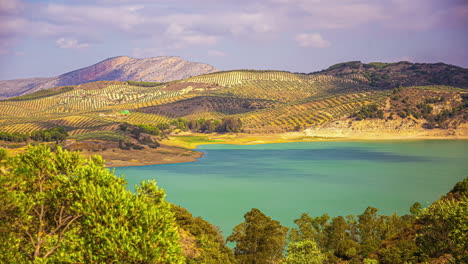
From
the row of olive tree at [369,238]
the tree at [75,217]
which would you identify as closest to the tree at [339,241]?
the row of olive tree at [369,238]

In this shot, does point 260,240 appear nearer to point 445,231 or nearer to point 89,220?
point 445,231

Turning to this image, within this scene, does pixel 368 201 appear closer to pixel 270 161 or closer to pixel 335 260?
pixel 335 260

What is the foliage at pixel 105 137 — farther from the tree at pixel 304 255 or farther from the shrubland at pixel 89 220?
the shrubland at pixel 89 220

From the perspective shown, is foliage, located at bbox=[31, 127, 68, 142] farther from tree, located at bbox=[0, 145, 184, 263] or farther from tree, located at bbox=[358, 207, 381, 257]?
tree, located at bbox=[0, 145, 184, 263]

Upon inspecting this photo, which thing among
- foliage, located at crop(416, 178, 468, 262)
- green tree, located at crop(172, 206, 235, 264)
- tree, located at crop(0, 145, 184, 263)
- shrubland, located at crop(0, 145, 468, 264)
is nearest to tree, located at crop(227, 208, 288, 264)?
green tree, located at crop(172, 206, 235, 264)

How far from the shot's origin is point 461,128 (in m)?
194

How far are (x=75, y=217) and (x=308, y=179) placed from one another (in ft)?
295

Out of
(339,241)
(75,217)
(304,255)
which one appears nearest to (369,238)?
(339,241)

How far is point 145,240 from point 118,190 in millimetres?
3741

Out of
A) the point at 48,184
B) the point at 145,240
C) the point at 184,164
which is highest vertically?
the point at 48,184

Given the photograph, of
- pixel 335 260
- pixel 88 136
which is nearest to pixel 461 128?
pixel 88 136

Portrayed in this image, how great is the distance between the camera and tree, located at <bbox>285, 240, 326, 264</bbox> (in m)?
35.7

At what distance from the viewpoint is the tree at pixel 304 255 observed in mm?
35719

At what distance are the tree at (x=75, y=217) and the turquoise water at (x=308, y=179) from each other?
40.1m
